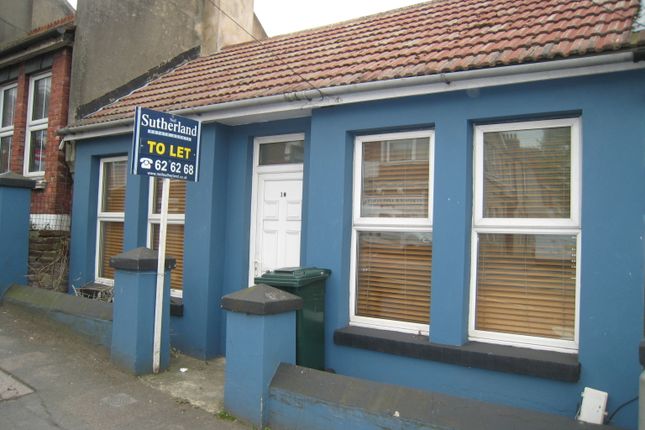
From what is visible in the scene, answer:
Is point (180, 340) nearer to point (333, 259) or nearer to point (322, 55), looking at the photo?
point (333, 259)

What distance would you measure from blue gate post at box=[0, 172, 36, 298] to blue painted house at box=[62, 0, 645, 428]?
9.18 feet

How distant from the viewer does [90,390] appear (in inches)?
188

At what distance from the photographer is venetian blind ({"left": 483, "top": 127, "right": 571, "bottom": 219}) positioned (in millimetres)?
4355

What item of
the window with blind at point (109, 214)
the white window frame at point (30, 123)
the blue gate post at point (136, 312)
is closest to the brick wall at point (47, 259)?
the window with blind at point (109, 214)

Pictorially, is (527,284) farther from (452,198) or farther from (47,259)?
(47,259)

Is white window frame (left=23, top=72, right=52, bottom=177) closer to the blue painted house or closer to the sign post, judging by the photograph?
the blue painted house

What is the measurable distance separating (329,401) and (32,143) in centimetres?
823

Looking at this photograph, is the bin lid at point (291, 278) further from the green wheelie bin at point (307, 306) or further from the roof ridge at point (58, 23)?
the roof ridge at point (58, 23)

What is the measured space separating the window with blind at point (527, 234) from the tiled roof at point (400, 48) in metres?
0.69

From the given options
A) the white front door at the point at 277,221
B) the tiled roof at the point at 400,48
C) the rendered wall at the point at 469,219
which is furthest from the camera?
the white front door at the point at 277,221

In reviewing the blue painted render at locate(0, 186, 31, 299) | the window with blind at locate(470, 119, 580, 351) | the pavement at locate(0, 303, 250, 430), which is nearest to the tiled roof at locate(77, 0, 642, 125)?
the window with blind at locate(470, 119, 580, 351)

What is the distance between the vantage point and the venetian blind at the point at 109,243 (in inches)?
309

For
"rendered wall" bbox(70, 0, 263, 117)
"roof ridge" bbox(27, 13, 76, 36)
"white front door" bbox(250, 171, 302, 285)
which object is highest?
"roof ridge" bbox(27, 13, 76, 36)

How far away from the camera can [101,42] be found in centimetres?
847
